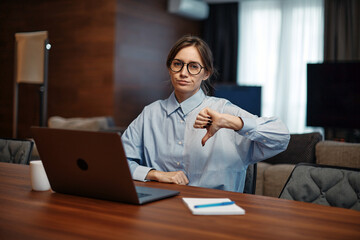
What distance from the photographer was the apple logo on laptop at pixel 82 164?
1.26 m

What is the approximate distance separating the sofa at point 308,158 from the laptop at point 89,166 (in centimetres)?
197

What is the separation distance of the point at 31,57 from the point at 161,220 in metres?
4.25

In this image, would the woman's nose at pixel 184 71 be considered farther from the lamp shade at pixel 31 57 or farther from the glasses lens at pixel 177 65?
the lamp shade at pixel 31 57

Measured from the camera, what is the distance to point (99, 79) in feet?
19.4

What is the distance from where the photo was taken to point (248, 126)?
164cm

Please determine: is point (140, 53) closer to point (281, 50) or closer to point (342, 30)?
point (281, 50)

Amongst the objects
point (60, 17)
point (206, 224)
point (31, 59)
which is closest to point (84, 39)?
point (60, 17)

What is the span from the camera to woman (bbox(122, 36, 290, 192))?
1786mm

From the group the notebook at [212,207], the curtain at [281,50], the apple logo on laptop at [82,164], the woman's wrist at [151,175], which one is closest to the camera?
the notebook at [212,207]

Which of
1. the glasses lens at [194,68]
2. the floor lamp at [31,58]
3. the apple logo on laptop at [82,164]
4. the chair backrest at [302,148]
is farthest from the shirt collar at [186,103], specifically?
the floor lamp at [31,58]

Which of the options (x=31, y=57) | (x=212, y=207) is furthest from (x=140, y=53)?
(x=212, y=207)

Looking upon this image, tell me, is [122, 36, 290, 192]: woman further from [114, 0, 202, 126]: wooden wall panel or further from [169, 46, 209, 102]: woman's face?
[114, 0, 202, 126]: wooden wall panel

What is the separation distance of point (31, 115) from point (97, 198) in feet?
18.5

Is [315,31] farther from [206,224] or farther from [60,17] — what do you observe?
[206,224]
